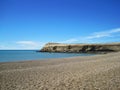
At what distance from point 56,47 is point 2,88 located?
10185 centimetres

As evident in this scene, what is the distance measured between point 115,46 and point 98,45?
9379 mm

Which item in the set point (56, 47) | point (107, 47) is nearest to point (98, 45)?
point (107, 47)

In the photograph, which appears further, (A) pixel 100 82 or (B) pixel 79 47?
(B) pixel 79 47

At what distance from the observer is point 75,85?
9.67m

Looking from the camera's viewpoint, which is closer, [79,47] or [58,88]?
[58,88]

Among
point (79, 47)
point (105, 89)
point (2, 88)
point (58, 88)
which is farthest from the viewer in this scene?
point (79, 47)

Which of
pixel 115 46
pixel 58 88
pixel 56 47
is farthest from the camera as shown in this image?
pixel 56 47

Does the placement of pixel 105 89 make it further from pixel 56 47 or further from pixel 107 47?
pixel 56 47

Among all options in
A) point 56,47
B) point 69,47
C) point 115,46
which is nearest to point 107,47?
point 115,46

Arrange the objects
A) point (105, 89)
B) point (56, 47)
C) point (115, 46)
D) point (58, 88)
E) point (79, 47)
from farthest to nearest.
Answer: point (56, 47) < point (79, 47) < point (115, 46) < point (58, 88) < point (105, 89)

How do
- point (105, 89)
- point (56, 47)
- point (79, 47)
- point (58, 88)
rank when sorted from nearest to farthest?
point (105, 89) → point (58, 88) → point (79, 47) → point (56, 47)

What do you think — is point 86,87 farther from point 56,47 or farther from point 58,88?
point 56,47

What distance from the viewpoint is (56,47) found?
111812mm

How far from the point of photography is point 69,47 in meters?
106
